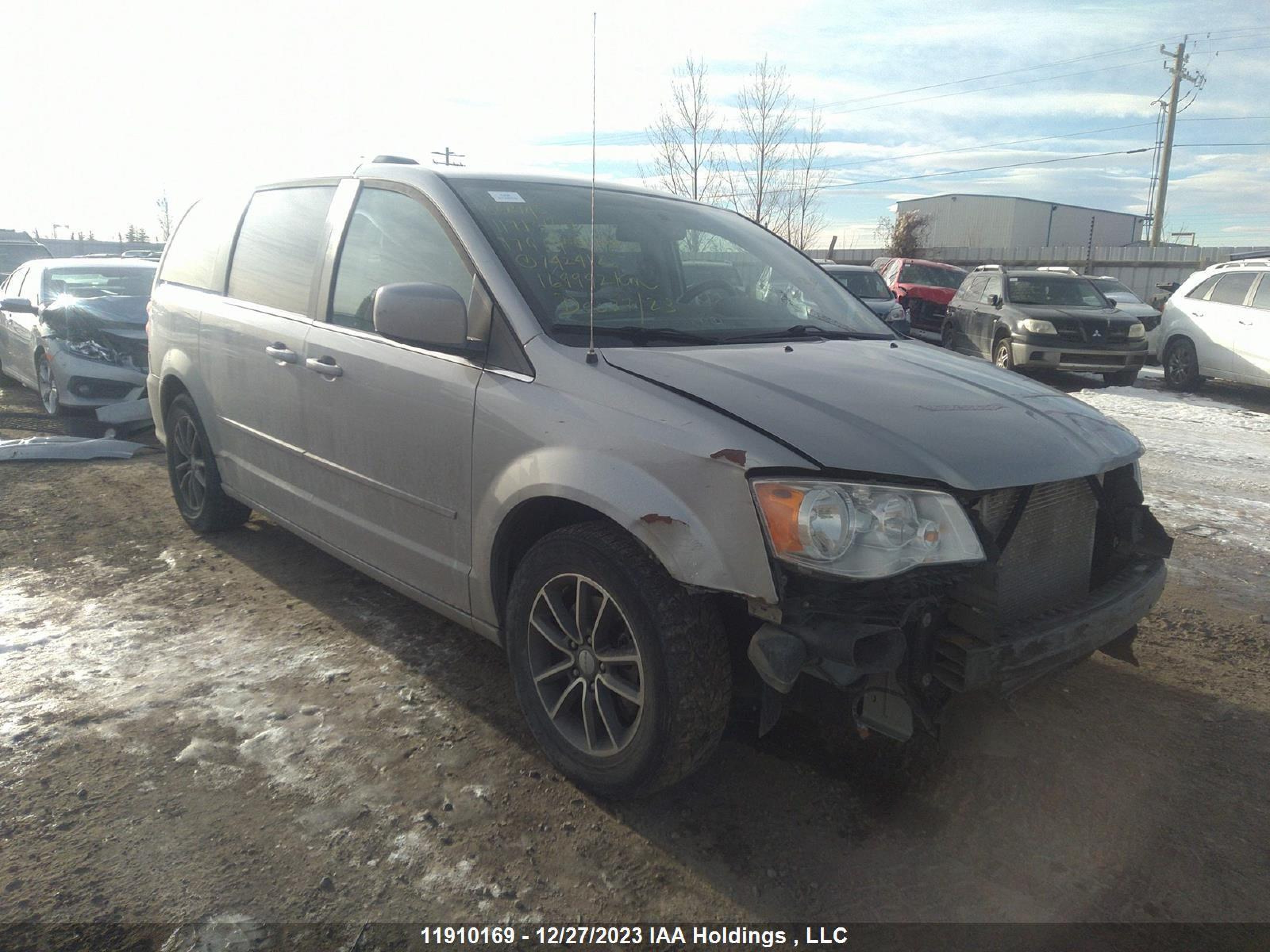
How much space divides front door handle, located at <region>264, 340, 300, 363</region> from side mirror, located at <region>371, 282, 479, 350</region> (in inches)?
40.4

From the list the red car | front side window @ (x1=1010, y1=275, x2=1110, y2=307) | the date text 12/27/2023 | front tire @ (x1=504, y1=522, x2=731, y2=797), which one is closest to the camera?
the date text 12/27/2023

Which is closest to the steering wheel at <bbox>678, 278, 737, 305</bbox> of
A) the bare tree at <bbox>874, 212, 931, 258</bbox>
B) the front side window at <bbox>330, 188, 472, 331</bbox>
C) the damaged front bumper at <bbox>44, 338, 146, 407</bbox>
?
the front side window at <bbox>330, 188, 472, 331</bbox>

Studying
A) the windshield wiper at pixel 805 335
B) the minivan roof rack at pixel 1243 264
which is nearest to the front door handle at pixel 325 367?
the windshield wiper at pixel 805 335

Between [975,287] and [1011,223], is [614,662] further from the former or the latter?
[1011,223]

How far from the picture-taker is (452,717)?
10.3 ft

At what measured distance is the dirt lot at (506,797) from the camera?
90.6 inches

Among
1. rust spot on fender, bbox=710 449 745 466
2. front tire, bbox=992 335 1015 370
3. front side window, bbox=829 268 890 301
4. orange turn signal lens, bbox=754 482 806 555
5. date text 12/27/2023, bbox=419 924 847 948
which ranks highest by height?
front side window, bbox=829 268 890 301

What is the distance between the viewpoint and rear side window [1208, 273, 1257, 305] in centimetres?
1160

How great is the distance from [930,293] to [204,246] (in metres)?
17.3

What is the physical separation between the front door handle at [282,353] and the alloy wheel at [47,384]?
5560 mm

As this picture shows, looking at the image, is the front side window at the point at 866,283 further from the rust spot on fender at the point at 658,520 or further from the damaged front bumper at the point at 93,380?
the rust spot on fender at the point at 658,520

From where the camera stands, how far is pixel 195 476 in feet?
16.3

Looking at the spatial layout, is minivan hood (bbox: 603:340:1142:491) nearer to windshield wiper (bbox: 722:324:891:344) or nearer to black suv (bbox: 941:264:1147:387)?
windshield wiper (bbox: 722:324:891:344)

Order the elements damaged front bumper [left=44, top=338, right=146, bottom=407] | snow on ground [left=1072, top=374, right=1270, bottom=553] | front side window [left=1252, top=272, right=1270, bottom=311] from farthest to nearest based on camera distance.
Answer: front side window [left=1252, top=272, right=1270, bottom=311], damaged front bumper [left=44, top=338, right=146, bottom=407], snow on ground [left=1072, top=374, right=1270, bottom=553]
